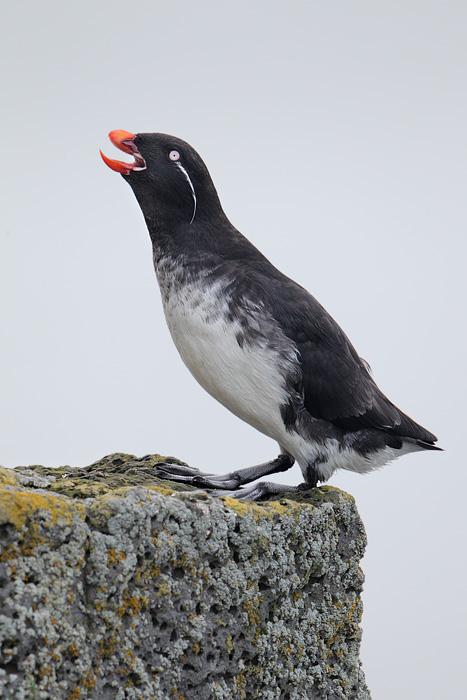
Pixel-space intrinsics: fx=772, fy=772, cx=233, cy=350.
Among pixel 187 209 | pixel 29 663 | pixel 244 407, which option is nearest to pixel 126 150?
pixel 187 209

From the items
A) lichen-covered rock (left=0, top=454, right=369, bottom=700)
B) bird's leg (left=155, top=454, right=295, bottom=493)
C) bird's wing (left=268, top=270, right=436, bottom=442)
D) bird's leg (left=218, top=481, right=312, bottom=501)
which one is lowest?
lichen-covered rock (left=0, top=454, right=369, bottom=700)

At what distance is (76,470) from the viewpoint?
3.47 meters

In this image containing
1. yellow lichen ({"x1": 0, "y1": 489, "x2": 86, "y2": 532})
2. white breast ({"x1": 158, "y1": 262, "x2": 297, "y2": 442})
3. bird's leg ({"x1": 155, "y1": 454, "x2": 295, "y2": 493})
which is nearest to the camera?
yellow lichen ({"x1": 0, "y1": 489, "x2": 86, "y2": 532})

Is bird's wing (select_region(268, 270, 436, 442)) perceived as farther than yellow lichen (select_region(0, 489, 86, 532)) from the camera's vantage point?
Yes

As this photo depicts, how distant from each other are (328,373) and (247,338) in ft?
1.43

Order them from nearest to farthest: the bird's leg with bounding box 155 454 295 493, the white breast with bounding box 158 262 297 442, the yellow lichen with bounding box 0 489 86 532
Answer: the yellow lichen with bounding box 0 489 86 532
the white breast with bounding box 158 262 297 442
the bird's leg with bounding box 155 454 295 493

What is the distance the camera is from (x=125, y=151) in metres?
3.59

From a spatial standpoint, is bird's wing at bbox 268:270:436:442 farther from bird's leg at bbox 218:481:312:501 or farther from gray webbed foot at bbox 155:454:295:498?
gray webbed foot at bbox 155:454:295:498

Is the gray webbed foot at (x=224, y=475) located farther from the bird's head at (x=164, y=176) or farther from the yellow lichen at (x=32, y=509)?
the yellow lichen at (x=32, y=509)

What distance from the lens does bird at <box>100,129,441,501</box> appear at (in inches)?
135

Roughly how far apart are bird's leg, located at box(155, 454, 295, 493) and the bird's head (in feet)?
3.74

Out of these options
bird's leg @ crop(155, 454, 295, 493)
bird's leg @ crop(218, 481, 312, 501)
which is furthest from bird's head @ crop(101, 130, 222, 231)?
bird's leg @ crop(218, 481, 312, 501)

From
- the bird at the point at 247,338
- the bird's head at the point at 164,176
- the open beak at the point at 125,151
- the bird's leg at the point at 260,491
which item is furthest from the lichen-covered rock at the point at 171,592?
the open beak at the point at 125,151

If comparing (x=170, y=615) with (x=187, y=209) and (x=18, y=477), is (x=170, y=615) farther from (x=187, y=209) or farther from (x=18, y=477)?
(x=187, y=209)
